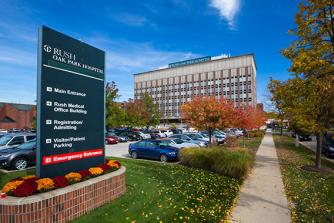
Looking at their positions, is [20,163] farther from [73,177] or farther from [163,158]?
[163,158]

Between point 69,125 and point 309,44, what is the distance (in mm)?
9138

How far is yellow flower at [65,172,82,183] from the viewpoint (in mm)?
5227

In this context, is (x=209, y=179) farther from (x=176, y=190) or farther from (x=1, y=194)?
(x=1, y=194)

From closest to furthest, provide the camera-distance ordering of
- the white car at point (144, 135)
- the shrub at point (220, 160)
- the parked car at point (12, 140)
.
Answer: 1. the shrub at point (220, 160)
2. the parked car at point (12, 140)
3. the white car at point (144, 135)

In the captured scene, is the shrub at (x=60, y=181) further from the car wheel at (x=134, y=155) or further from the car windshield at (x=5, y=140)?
the car wheel at (x=134, y=155)

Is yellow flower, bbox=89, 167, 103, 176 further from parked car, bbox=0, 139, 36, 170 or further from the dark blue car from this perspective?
the dark blue car

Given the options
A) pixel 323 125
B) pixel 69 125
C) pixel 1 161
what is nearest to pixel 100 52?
pixel 69 125

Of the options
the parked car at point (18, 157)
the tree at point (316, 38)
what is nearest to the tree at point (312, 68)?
the tree at point (316, 38)

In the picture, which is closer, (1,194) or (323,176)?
(1,194)

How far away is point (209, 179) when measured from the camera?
9.14 metres

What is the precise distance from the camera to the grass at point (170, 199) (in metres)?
5.20

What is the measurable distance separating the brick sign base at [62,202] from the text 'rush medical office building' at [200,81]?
279 ft

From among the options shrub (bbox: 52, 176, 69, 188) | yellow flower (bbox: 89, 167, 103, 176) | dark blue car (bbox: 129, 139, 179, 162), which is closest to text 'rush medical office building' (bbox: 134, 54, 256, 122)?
dark blue car (bbox: 129, 139, 179, 162)

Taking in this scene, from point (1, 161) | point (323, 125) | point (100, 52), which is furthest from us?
point (323, 125)
